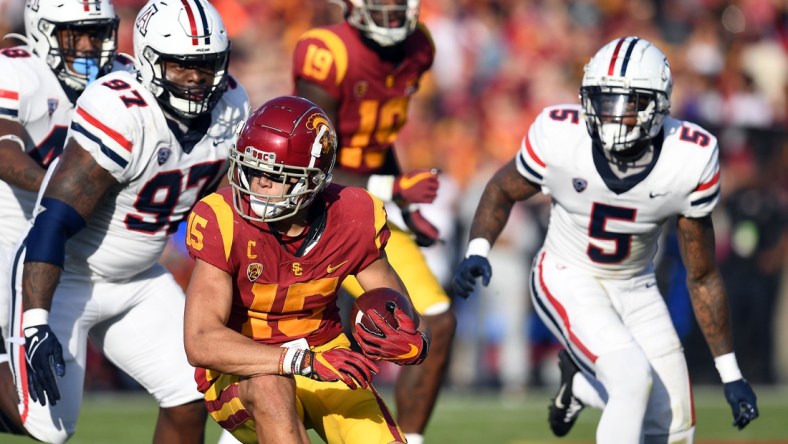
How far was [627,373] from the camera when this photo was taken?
511 centimetres

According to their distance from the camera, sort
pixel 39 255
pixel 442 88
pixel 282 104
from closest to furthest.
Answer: pixel 282 104 → pixel 39 255 → pixel 442 88

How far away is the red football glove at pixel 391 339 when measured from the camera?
4.21 meters

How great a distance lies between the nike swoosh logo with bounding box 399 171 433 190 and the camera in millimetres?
6148

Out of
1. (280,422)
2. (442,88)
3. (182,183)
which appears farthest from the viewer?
(442,88)

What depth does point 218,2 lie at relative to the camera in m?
11.9

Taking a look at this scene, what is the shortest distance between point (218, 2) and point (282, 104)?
25.2 ft

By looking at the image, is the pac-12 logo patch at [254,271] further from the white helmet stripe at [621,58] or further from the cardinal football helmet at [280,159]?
the white helmet stripe at [621,58]

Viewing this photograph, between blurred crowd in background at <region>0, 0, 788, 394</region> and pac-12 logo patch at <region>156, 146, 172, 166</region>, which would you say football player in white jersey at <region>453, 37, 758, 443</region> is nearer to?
pac-12 logo patch at <region>156, 146, 172, 166</region>

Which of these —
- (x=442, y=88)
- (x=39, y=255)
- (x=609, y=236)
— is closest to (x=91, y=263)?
(x=39, y=255)

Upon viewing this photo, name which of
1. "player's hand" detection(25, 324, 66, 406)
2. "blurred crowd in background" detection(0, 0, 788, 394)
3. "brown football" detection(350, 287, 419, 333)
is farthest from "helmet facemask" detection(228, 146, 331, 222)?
"blurred crowd in background" detection(0, 0, 788, 394)

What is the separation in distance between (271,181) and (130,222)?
3.87ft

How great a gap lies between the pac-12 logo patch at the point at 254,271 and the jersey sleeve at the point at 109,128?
0.94 m

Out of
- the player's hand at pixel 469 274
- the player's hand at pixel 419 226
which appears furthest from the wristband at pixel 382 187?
the player's hand at pixel 469 274

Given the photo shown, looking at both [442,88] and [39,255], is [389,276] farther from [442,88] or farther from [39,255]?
[442,88]
